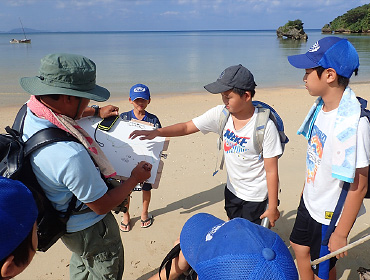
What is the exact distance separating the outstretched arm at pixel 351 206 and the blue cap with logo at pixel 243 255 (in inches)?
42.3

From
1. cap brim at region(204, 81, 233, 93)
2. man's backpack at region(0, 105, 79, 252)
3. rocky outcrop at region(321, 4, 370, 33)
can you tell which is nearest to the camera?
man's backpack at region(0, 105, 79, 252)

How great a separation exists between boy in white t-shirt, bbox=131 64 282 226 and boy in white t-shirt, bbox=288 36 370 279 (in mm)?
281

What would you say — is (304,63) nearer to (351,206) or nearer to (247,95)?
(247,95)

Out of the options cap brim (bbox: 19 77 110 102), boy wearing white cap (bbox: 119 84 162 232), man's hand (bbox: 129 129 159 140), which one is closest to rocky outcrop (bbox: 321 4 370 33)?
boy wearing white cap (bbox: 119 84 162 232)

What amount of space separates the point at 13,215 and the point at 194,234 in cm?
83

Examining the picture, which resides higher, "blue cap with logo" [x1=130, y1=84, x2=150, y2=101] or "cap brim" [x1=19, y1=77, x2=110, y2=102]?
"cap brim" [x1=19, y1=77, x2=110, y2=102]

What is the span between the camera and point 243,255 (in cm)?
113

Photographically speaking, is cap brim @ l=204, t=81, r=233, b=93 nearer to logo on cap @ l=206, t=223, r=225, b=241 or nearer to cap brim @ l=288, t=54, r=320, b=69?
cap brim @ l=288, t=54, r=320, b=69

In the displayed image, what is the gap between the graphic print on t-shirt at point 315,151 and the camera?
7.29 feet

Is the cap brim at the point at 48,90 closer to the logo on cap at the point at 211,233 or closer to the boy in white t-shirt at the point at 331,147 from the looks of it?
the logo on cap at the point at 211,233

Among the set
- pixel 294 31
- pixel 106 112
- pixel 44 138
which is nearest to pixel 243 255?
pixel 44 138

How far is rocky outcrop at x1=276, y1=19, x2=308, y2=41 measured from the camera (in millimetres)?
61081

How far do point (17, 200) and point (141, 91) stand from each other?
2677 millimetres

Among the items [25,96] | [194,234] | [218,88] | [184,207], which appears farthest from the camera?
[25,96]
